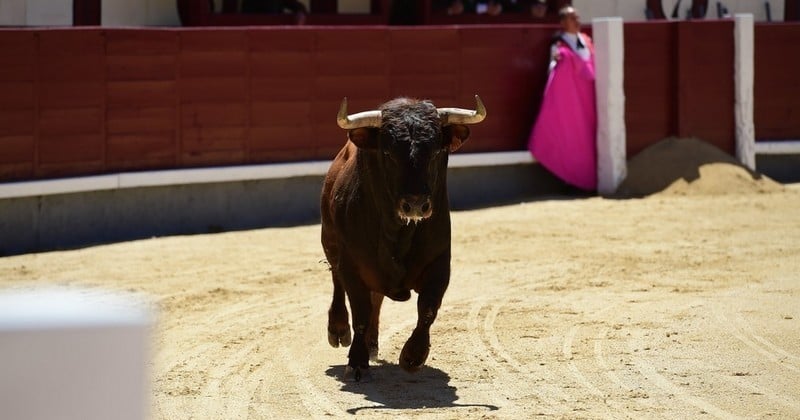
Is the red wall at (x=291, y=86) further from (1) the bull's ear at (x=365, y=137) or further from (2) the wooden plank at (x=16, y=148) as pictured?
(1) the bull's ear at (x=365, y=137)

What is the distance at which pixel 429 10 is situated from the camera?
14.3 metres

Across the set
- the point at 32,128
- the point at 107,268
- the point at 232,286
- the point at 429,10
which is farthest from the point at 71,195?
the point at 429,10

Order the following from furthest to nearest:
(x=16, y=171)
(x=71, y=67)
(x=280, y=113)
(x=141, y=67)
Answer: (x=280, y=113), (x=141, y=67), (x=71, y=67), (x=16, y=171)

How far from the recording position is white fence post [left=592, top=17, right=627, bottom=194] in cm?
1202

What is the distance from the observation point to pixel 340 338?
18.6 ft

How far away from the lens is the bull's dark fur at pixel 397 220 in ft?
16.0

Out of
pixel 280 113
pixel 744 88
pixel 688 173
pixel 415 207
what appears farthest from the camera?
pixel 744 88

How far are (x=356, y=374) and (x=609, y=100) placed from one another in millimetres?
7505

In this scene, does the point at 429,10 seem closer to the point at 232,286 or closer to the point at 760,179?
the point at 760,179

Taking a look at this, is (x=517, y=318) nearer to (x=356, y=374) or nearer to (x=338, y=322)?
(x=338, y=322)

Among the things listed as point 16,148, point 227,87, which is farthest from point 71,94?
point 227,87

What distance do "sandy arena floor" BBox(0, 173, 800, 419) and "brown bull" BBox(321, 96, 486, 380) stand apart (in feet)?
0.95

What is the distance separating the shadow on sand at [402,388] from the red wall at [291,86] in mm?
4783

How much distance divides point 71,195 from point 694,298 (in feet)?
15.4
